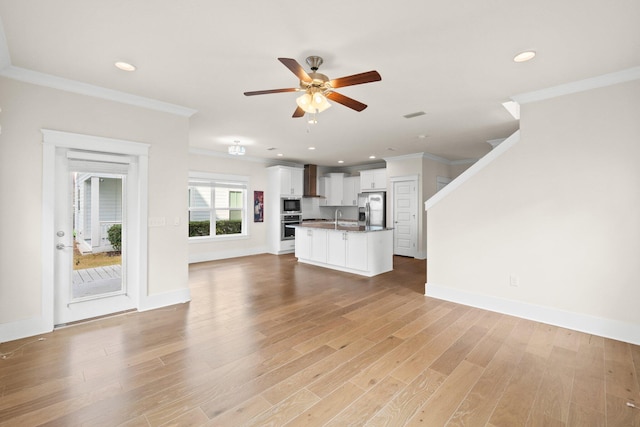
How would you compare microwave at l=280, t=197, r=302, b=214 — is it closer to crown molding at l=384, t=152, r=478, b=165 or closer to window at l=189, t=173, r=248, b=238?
window at l=189, t=173, r=248, b=238

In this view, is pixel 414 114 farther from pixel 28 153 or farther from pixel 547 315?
pixel 28 153

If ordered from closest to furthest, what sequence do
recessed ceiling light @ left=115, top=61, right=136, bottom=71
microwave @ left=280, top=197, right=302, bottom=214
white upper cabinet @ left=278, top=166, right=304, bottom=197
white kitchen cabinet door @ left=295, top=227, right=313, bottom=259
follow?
recessed ceiling light @ left=115, top=61, right=136, bottom=71, white kitchen cabinet door @ left=295, top=227, right=313, bottom=259, white upper cabinet @ left=278, top=166, right=304, bottom=197, microwave @ left=280, top=197, right=302, bottom=214

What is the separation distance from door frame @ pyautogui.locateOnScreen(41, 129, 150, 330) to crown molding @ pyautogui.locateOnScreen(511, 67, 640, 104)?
15.3 ft

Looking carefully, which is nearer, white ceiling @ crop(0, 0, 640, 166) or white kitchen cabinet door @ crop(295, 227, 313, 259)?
white ceiling @ crop(0, 0, 640, 166)

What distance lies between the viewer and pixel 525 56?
2.57 m

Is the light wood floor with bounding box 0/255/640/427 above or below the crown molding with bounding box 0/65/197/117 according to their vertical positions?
below

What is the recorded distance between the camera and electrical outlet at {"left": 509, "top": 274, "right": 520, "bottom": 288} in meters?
3.54

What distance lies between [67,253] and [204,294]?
1.74 meters

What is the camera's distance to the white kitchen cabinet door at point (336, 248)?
5.90 metres

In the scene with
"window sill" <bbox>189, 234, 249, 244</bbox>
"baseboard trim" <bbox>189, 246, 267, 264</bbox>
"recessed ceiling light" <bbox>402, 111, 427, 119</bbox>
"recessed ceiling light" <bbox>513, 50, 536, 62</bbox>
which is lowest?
"baseboard trim" <bbox>189, 246, 267, 264</bbox>

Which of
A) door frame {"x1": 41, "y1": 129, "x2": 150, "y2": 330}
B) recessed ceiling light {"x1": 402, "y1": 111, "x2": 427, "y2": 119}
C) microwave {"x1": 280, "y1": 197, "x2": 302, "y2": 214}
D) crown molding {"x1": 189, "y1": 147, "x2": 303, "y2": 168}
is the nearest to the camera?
door frame {"x1": 41, "y1": 129, "x2": 150, "y2": 330}

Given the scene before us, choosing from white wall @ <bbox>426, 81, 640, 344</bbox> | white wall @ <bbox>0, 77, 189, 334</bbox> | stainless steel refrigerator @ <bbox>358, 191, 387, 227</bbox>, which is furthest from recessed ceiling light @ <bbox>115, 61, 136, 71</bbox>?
stainless steel refrigerator @ <bbox>358, 191, 387, 227</bbox>

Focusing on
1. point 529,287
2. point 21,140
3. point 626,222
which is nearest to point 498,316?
point 529,287

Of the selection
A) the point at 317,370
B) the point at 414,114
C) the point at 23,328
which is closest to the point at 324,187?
the point at 414,114
